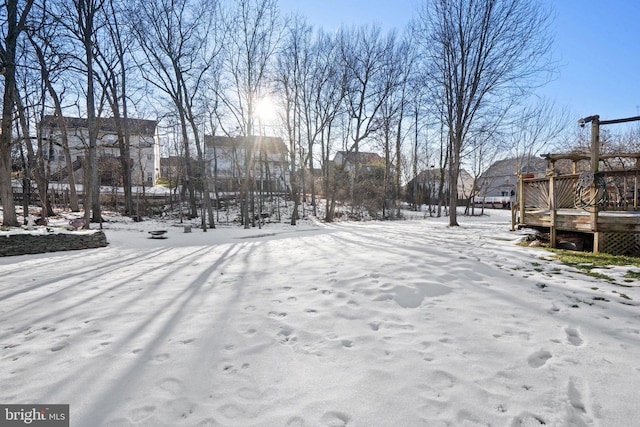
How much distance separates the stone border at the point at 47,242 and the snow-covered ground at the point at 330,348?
3.12 meters

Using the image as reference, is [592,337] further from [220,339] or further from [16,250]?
[16,250]

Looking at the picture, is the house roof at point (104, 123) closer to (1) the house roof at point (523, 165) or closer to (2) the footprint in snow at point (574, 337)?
(2) the footprint in snow at point (574, 337)

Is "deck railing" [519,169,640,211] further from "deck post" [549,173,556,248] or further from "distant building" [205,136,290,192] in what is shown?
"distant building" [205,136,290,192]

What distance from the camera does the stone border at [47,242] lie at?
684cm

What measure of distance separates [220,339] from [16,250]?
7822 mm

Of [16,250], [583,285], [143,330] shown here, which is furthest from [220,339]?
[16,250]

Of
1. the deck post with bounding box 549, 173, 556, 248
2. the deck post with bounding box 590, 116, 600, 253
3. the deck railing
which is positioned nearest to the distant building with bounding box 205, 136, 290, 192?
the deck railing

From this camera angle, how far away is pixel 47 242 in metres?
7.40

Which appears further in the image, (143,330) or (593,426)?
(143,330)

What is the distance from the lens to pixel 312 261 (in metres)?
5.91

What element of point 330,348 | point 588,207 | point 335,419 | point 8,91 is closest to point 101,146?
point 8,91

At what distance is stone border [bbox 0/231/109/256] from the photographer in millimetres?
6844

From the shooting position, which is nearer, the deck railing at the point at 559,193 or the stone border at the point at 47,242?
the stone border at the point at 47,242

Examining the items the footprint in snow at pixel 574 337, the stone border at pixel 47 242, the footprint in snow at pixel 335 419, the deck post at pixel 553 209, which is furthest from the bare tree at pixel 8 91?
the deck post at pixel 553 209
